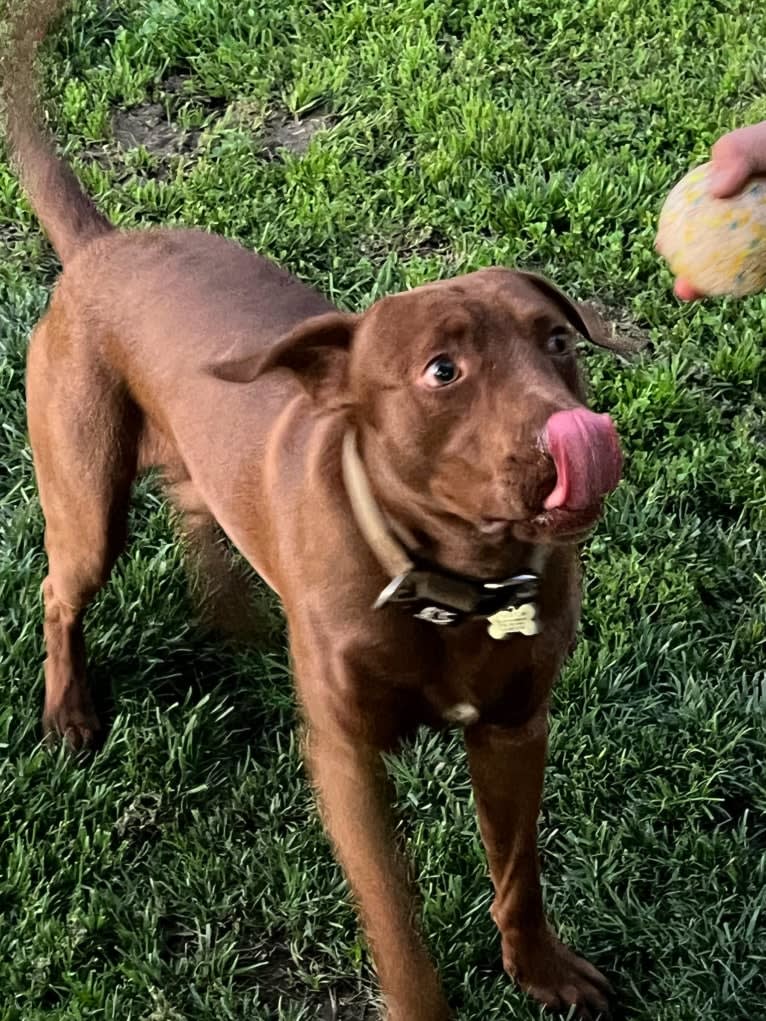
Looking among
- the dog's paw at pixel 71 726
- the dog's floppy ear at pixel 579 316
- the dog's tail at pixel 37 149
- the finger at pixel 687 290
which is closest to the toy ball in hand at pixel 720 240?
the finger at pixel 687 290

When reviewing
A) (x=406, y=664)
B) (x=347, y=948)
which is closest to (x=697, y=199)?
(x=406, y=664)

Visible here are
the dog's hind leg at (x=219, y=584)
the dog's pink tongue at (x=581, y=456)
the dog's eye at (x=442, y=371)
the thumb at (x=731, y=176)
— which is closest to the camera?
the dog's pink tongue at (x=581, y=456)

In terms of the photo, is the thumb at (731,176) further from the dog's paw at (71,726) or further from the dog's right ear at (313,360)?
the dog's paw at (71,726)

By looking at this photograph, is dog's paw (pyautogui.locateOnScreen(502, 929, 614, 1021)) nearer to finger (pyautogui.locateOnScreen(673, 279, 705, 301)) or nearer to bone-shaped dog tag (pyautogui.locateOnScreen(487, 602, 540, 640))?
bone-shaped dog tag (pyautogui.locateOnScreen(487, 602, 540, 640))

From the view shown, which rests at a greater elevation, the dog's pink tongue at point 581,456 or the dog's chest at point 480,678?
the dog's pink tongue at point 581,456

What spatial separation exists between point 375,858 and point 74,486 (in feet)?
3.80

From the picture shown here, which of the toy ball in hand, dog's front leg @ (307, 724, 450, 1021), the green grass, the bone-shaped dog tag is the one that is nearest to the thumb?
the toy ball in hand

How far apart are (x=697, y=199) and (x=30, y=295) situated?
2.30 meters

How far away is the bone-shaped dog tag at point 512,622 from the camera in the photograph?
89.3 inches

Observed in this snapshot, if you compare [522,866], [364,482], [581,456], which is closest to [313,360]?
[364,482]

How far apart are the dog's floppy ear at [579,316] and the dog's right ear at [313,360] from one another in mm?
314

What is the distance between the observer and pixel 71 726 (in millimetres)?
3309

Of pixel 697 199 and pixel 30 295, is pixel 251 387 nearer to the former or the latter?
pixel 697 199

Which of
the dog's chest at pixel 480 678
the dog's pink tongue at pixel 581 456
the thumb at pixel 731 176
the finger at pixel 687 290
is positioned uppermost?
the dog's pink tongue at pixel 581 456
